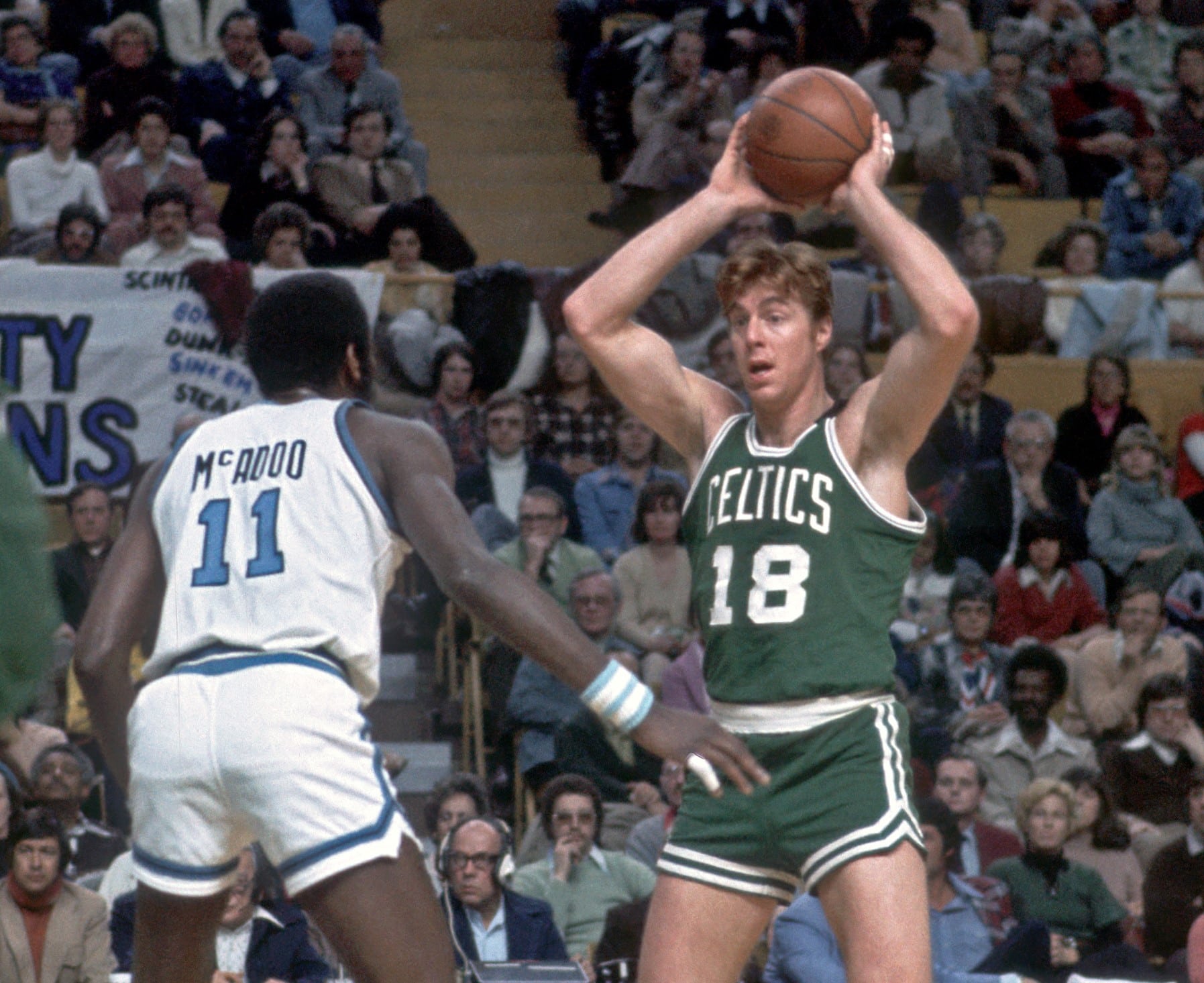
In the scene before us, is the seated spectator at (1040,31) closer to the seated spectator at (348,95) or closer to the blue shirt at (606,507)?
the seated spectator at (348,95)

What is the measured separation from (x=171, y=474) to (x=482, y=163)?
10829 millimetres

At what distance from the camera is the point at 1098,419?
1167cm

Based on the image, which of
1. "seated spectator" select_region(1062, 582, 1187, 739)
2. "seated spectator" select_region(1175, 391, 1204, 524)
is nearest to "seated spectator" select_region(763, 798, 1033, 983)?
"seated spectator" select_region(1062, 582, 1187, 739)

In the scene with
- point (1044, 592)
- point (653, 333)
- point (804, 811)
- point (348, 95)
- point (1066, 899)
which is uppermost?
point (653, 333)

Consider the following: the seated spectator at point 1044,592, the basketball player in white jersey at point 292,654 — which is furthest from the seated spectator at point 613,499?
the basketball player in white jersey at point 292,654

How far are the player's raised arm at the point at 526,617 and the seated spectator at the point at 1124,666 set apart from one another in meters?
6.30

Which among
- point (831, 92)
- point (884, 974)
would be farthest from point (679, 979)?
point (831, 92)

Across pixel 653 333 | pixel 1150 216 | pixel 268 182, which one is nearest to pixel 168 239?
pixel 268 182

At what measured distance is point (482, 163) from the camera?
14883 mm

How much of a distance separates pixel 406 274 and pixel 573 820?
441cm

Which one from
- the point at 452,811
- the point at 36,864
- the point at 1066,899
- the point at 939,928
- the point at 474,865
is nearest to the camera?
the point at 36,864

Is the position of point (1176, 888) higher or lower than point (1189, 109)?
lower

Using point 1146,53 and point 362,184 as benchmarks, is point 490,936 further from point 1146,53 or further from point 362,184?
point 1146,53

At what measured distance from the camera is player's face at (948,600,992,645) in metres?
10.0
